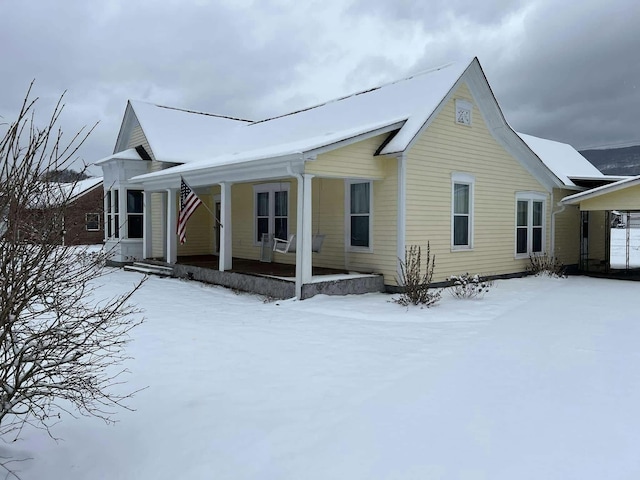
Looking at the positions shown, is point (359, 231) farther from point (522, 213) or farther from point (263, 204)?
point (522, 213)

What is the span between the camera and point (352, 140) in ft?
32.7

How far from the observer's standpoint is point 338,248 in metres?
12.3

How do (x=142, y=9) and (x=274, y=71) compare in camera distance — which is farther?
(x=274, y=71)

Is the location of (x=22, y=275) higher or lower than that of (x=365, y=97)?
lower

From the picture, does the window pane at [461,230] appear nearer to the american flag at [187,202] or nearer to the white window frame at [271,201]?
the white window frame at [271,201]

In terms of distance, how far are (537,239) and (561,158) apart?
6342 millimetres

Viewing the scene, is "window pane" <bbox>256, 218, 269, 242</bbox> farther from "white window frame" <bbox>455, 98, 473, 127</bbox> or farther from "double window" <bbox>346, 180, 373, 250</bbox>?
"white window frame" <bbox>455, 98, 473, 127</bbox>

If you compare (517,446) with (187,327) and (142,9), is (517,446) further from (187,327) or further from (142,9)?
(142,9)

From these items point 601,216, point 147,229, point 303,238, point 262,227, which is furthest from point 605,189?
point 147,229

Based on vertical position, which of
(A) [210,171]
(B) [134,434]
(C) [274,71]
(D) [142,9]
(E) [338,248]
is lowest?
(B) [134,434]

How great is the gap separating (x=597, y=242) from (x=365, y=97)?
386 inches

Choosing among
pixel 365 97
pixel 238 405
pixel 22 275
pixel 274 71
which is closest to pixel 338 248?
pixel 365 97

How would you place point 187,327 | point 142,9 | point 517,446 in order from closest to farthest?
point 517,446 < point 187,327 < point 142,9

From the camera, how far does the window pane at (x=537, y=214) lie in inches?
583
